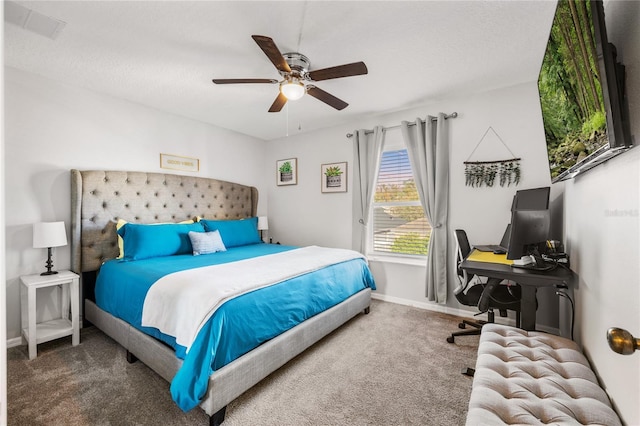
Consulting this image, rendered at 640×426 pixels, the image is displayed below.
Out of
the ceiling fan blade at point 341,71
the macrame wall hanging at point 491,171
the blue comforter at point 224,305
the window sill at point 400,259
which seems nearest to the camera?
the blue comforter at point 224,305

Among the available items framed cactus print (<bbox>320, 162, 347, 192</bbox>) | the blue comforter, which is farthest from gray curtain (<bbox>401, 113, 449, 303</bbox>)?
framed cactus print (<bbox>320, 162, 347, 192</bbox>)

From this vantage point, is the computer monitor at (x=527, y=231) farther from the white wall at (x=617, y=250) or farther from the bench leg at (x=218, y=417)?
the bench leg at (x=218, y=417)

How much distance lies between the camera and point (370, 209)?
156 inches

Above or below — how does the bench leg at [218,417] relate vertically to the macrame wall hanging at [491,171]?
below

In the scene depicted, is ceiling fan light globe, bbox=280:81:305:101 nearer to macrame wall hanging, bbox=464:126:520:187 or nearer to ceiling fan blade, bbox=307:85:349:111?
ceiling fan blade, bbox=307:85:349:111

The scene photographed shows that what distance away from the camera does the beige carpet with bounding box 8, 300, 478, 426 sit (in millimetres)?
1687

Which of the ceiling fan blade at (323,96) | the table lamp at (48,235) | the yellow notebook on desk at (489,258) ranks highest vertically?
the ceiling fan blade at (323,96)

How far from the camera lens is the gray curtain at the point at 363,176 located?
12.5ft

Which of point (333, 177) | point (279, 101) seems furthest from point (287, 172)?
point (279, 101)

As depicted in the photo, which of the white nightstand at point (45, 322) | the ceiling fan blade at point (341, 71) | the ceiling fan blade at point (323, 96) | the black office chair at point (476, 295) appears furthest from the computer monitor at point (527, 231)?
the white nightstand at point (45, 322)

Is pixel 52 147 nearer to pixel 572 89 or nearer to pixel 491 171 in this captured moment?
pixel 572 89

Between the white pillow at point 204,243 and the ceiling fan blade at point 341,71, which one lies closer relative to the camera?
the ceiling fan blade at point 341,71

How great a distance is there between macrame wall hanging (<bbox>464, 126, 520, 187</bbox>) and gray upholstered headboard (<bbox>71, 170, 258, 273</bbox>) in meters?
3.26

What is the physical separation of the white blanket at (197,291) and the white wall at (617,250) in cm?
179
